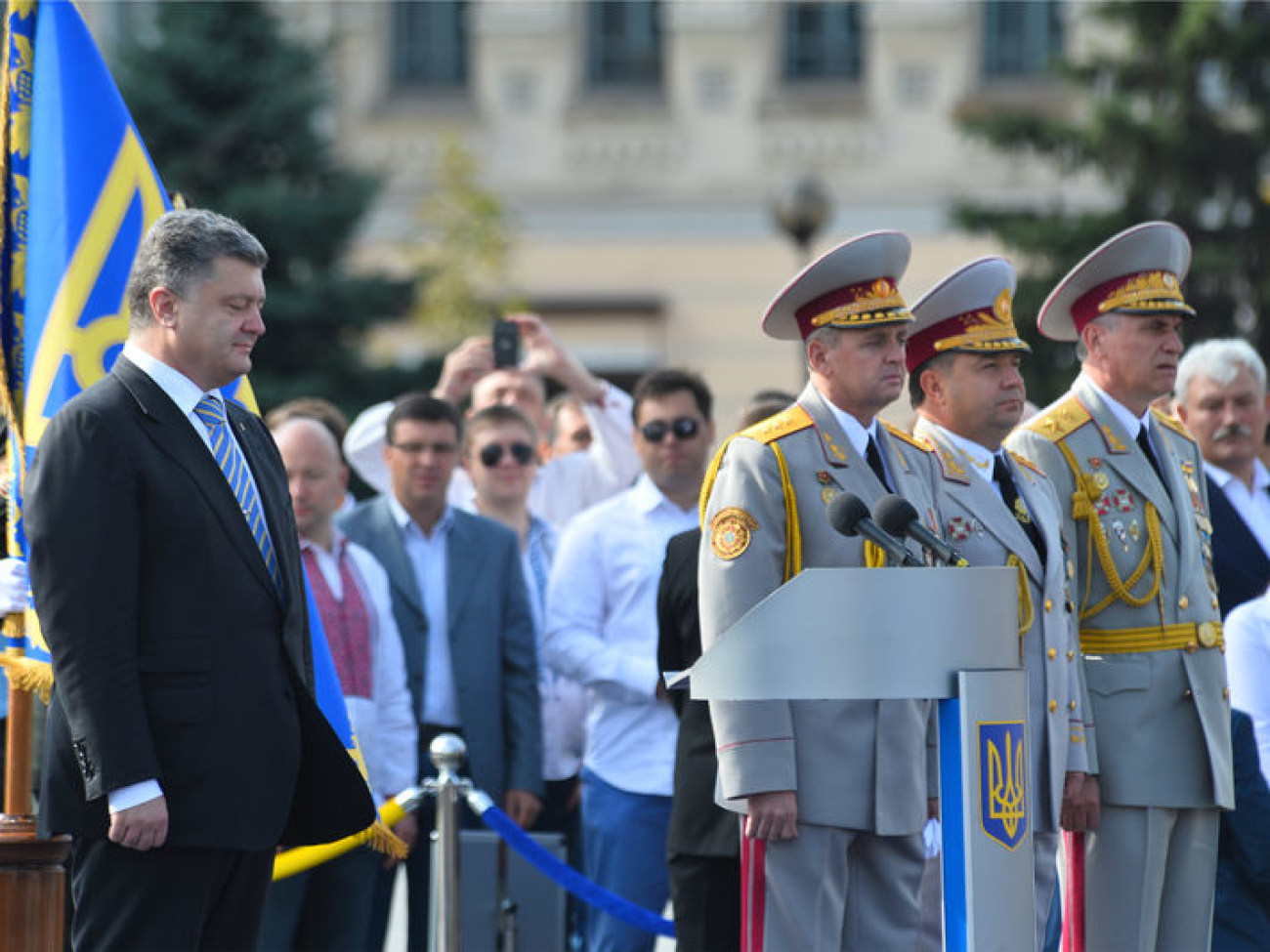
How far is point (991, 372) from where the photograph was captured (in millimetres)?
6004

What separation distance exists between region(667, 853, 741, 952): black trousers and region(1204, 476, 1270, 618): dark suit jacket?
2028 millimetres

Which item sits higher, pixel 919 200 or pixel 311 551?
pixel 919 200

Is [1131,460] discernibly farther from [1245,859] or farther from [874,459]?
[1245,859]

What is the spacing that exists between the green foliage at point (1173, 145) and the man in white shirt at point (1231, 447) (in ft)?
27.9

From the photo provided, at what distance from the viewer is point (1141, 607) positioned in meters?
5.89

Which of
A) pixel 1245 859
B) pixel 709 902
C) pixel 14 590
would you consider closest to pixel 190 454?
pixel 14 590

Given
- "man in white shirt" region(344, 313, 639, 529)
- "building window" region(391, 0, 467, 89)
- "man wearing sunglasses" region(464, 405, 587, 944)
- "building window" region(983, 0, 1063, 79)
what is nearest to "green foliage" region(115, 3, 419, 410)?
"building window" region(391, 0, 467, 89)

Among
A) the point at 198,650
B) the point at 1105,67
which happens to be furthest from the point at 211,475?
the point at 1105,67

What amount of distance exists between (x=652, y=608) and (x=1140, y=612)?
1.82 metres

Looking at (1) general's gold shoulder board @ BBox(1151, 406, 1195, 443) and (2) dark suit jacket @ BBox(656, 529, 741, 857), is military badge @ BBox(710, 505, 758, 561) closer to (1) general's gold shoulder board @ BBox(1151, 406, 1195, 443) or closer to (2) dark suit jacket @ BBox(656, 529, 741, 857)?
(2) dark suit jacket @ BBox(656, 529, 741, 857)

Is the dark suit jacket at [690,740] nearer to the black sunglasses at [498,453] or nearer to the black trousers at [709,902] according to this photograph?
the black trousers at [709,902]

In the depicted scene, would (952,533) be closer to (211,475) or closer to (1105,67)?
(211,475)

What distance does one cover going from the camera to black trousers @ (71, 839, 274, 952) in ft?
14.6

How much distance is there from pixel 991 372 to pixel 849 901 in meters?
1.51
